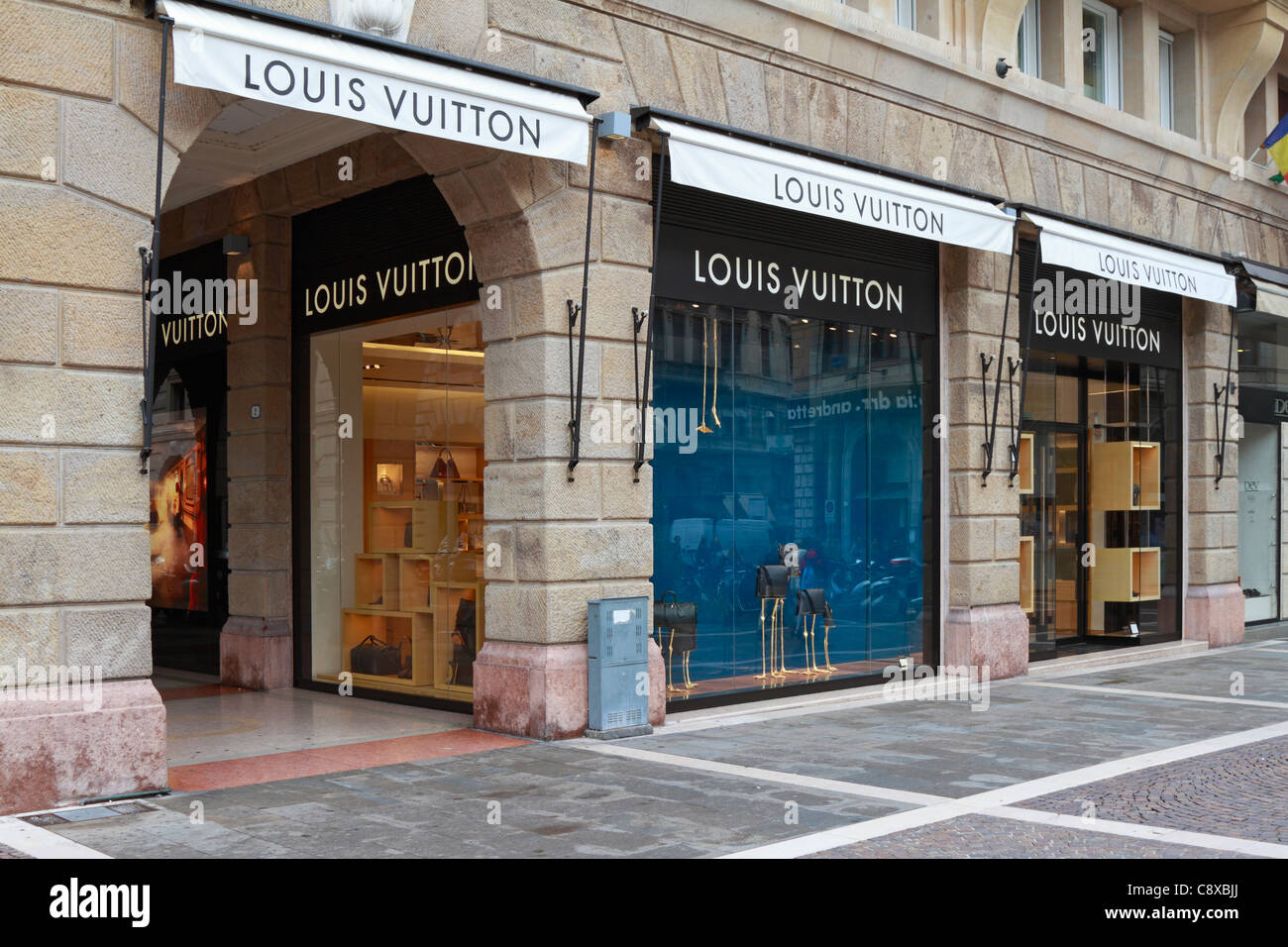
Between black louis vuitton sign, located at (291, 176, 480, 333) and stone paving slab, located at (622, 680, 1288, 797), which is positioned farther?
black louis vuitton sign, located at (291, 176, 480, 333)

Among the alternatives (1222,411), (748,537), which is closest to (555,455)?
(748,537)

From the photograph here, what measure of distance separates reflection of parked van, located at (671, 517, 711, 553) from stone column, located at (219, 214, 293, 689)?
14.1ft

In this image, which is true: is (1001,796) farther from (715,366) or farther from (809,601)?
(715,366)

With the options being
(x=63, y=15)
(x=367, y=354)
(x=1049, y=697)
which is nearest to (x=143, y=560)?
(x=63, y=15)

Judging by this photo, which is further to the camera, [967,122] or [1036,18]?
[1036,18]

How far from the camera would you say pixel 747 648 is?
11.8 meters

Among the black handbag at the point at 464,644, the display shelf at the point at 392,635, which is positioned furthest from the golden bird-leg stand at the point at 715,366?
the display shelf at the point at 392,635

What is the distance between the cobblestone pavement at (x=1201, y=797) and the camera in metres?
7.12

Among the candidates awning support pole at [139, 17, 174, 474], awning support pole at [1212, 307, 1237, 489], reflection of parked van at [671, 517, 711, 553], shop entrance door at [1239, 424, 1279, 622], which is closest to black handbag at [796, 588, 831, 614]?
reflection of parked van at [671, 517, 711, 553]

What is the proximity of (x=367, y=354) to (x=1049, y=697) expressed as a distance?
740cm

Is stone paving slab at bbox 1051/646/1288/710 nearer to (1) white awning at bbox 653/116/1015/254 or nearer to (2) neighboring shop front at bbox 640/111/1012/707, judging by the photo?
(2) neighboring shop front at bbox 640/111/1012/707

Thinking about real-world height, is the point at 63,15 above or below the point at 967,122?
below

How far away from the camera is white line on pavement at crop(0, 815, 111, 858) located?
21.0 ft

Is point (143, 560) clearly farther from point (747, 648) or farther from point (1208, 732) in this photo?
point (1208, 732)
